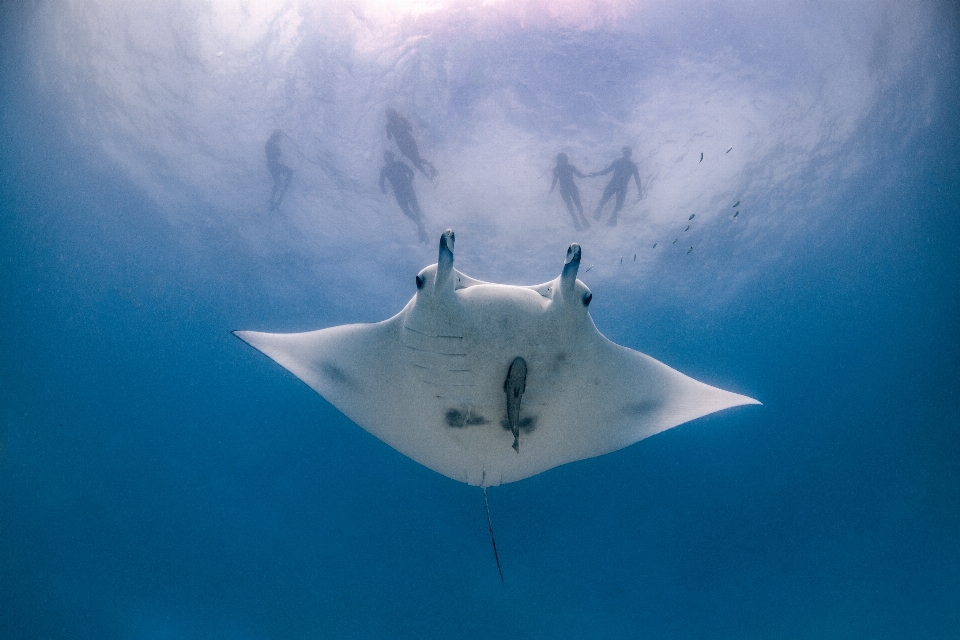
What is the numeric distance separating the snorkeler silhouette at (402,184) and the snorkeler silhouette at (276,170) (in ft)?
7.24

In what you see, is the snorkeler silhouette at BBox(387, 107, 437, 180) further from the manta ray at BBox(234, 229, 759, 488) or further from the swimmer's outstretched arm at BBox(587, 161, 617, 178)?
the manta ray at BBox(234, 229, 759, 488)

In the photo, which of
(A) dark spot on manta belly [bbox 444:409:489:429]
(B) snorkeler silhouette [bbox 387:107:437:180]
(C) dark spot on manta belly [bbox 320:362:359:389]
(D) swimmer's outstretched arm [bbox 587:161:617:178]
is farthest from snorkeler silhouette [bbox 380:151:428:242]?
(A) dark spot on manta belly [bbox 444:409:489:429]

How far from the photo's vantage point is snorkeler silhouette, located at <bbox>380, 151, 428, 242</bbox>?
882 cm

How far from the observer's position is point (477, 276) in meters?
10.3

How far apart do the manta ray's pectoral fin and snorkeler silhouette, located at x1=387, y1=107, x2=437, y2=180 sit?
23.2ft

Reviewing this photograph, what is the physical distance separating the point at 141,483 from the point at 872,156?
2394 centimetres

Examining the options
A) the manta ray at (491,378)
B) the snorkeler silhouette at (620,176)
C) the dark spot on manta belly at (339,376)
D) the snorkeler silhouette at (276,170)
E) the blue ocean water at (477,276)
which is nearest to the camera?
the manta ray at (491,378)

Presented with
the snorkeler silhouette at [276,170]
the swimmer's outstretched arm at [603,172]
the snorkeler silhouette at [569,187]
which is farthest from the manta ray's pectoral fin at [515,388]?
the snorkeler silhouette at [276,170]

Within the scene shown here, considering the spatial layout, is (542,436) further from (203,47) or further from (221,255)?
(221,255)

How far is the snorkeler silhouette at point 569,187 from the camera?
8.62m

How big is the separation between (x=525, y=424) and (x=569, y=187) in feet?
23.2

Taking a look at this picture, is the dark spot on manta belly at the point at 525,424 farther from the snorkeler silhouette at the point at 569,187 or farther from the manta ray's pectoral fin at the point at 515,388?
the snorkeler silhouette at the point at 569,187

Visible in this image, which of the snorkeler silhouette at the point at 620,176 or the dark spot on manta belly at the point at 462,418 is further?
the snorkeler silhouette at the point at 620,176

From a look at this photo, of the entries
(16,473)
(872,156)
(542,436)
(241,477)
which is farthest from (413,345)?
(16,473)
